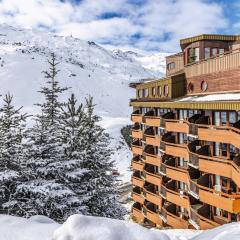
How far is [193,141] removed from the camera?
28.3 metres

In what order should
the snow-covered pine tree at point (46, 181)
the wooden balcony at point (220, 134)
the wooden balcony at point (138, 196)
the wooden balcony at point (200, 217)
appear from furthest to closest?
the wooden balcony at point (138, 196) → the wooden balcony at point (200, 217) → the snow-covered pine tree at point (46, 181) → the wooden balcony at point (220, 134)

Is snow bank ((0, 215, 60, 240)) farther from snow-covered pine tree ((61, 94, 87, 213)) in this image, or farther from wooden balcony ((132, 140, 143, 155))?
wooden balcony ((132, 140, 143, 155))

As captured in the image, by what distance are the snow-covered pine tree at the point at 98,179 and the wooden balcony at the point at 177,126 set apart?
523 cm

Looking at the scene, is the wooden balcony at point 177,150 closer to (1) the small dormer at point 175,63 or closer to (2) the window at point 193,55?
(2) the window at point 193,55

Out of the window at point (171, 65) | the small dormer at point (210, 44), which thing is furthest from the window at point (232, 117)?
the window at point (171, 65)

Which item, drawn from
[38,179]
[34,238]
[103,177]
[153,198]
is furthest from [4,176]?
[153,198]

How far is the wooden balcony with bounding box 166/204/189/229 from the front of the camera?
30209 mm

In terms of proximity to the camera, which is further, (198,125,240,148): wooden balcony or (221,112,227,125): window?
(221,112,227,125): window

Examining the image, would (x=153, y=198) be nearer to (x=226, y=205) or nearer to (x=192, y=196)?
(x=192, y=196)

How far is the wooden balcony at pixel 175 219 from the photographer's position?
30209 mm

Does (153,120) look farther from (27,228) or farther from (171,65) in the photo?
(27,228)

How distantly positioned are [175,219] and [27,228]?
22.6m

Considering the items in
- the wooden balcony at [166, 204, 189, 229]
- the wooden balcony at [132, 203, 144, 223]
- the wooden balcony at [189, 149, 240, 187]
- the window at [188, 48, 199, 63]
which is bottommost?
the wooden balcony at [132, 203, 144, 223]

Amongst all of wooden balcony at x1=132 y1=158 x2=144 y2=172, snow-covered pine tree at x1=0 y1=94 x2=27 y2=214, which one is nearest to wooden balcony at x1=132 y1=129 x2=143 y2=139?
wooden balcony at x1=132 y1=158 x2=144 y2=172
